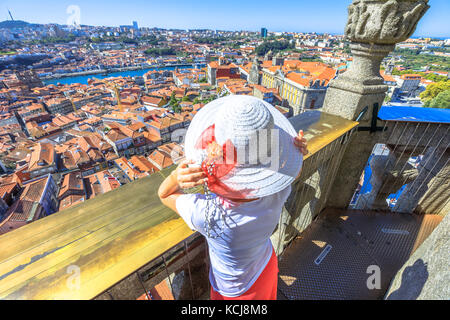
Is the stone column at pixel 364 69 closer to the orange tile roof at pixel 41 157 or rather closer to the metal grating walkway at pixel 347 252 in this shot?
the metal grating walkway at pixel 347 252

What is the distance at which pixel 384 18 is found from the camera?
1929 mm

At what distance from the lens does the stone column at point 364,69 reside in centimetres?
190

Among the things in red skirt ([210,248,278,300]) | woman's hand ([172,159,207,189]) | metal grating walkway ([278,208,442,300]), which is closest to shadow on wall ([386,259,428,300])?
metal grating walkway ([278,208,442,300])

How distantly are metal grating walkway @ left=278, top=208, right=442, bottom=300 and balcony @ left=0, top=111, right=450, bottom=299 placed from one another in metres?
0.01

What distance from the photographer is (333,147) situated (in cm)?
220

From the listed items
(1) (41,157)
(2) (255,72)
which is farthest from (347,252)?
(2) (255,72)

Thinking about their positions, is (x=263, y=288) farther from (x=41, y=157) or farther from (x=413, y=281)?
(x=41, y=157)

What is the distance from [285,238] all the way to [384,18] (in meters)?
2.56

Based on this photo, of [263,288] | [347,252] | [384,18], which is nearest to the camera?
[263,288]

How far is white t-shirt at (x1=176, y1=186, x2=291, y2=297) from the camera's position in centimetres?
84

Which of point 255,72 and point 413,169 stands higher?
point 413,169

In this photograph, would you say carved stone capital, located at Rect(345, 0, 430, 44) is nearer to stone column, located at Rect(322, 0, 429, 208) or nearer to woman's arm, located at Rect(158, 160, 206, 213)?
stone column, located at Rect(322, 0, 429, 208)

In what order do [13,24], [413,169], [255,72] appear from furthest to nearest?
[13,24], [255,72], [413,169]
